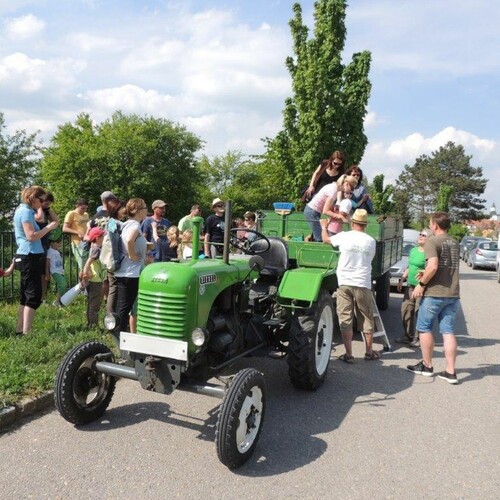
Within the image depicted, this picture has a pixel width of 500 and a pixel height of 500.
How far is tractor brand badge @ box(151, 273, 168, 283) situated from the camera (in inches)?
145

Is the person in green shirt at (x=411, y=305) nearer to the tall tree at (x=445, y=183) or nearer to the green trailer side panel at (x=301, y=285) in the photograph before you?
the green trailer side panel at (x=301, y=285)

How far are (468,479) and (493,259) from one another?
2128 centimetres

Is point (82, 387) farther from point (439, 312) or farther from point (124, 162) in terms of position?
point (124, 162)

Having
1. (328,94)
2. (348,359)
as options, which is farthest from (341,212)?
(328,94)

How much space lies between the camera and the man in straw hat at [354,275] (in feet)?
18.5

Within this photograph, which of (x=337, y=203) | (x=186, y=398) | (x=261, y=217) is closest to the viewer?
(x=186, y=398)

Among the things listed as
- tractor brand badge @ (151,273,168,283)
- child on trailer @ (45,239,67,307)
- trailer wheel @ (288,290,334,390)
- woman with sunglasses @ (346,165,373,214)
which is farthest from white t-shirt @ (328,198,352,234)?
child on trailer @ (45,239,67,307)

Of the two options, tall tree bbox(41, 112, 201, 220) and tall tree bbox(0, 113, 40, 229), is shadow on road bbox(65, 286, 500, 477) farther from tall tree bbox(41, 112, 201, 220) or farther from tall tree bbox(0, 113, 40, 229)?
tall tree bbox(41, 112, 201, 220)

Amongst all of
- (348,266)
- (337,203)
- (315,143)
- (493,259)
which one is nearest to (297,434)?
(348,266)

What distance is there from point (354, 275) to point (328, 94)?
36.7 ft

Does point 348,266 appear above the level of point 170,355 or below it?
above

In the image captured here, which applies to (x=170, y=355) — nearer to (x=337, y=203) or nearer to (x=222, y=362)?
(x=222, y=362)

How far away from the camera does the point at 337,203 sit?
262 inches

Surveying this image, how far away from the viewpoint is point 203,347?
3.74 meters
